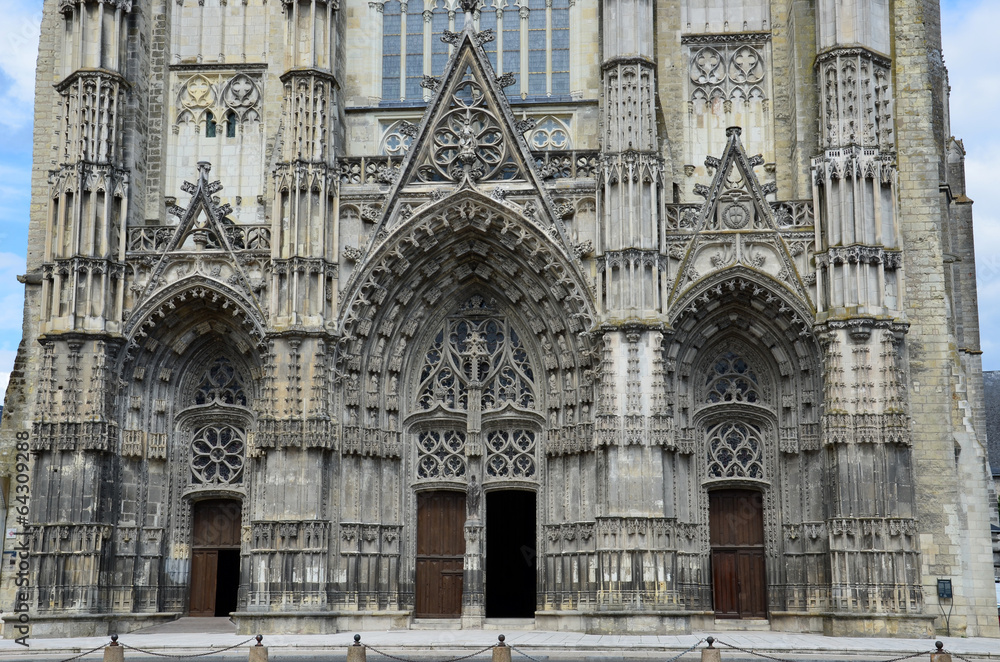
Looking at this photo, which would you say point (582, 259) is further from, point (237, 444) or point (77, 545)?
point (77, 545)

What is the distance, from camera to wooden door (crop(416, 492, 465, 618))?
27266mm

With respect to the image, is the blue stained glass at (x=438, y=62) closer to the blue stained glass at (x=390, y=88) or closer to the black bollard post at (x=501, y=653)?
the blue stained glass at (x=390, y=88)

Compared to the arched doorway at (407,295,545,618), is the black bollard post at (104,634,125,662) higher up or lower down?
lower down

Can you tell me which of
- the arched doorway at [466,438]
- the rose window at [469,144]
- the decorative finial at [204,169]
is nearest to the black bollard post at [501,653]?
the arched doorway at [466,438]

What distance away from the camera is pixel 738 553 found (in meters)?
26.8

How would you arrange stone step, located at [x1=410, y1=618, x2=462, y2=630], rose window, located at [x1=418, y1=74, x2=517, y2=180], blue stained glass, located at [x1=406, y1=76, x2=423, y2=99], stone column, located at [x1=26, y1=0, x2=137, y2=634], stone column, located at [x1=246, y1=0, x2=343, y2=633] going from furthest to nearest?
blue stained glass, located at [x1=406, y1=76, x2=423, y2=99] < rose window, located at [x1=418, y1=74, x2=517, y2=180] < stone step, located at [x1=410, y1=618, x2=462, y2=630] < stone column, located at [x1=26, y1=0, x2=137, y2=634] < stone column, located at [x1=246, y1=0, x2=343, y2=633]

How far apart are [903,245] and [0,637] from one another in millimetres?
21551

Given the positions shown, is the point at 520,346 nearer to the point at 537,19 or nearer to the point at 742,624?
the point at 742,624

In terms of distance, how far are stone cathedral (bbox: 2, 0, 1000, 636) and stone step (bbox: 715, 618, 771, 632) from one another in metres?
0.07

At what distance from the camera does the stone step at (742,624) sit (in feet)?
85.6

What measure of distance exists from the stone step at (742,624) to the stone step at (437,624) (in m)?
5.76

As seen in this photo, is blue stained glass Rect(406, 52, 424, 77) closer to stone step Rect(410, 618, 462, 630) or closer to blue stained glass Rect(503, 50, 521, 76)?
blue stained glass Rect(503, 50, 521, 76)

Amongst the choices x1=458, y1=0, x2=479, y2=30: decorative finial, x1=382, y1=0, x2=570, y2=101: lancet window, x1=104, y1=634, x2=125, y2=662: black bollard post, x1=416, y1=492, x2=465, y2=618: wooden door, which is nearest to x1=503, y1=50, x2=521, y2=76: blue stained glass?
x1=382, y1=0, x2=570, y2=101: lancet window

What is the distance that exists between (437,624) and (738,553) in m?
6.93
